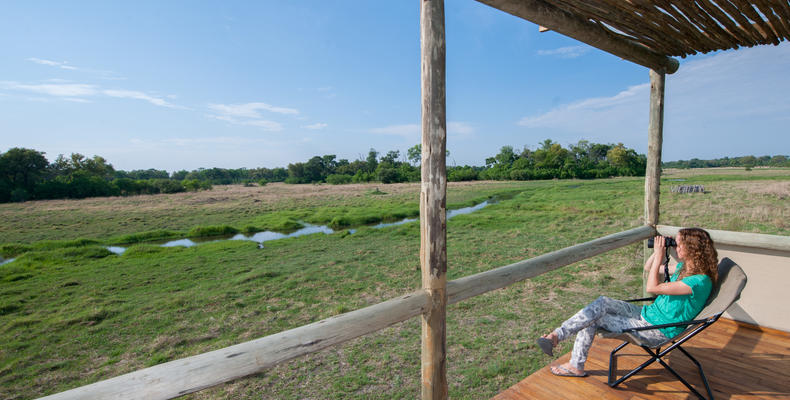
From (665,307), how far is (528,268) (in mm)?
817

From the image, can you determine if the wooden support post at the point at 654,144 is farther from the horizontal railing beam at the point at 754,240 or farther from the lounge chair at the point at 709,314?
the lounge chair at the point at 709,314

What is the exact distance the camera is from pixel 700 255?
6.59 feet

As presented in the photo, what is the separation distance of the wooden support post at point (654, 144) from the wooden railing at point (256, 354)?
242 centimetres

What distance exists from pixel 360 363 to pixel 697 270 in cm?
359

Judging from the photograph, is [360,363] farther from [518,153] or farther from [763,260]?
[518,153]

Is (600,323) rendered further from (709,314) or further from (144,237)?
(144,237)

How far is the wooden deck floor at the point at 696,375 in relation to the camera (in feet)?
6.71

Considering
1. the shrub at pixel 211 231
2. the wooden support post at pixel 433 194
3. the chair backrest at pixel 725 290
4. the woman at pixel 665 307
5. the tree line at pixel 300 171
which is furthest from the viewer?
the tree line at pixel 300 171

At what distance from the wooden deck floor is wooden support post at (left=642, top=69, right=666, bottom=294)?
87 centimetres

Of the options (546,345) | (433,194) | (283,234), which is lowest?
(283,234)

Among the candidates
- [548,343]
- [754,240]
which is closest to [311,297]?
[548,343]

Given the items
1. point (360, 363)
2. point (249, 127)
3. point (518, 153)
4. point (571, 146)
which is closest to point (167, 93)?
point (249, 127)

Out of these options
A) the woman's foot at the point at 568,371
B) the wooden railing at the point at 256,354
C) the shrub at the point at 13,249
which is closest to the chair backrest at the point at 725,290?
the woman's foot at the point at 568,371

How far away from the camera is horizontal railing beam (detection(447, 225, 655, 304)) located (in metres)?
1.96
